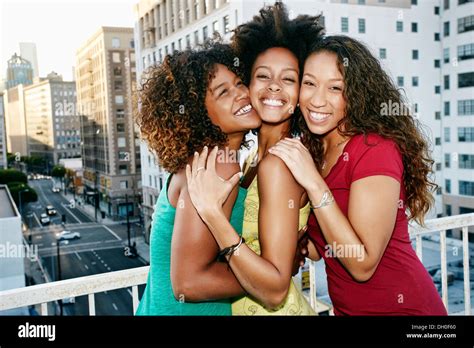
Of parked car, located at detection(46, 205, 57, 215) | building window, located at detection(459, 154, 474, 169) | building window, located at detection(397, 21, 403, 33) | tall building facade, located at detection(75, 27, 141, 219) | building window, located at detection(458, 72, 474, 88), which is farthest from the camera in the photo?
parked car, located at detection(46, 205, 57, 215)

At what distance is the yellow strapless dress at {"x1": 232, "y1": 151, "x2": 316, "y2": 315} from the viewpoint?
1.36 meters

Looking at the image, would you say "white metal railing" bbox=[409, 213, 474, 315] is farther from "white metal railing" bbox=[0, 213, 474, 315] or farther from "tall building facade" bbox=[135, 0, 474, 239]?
"tall building facade" bbox=[135, 0, 474, 239]

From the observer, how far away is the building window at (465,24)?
1054 centimetres

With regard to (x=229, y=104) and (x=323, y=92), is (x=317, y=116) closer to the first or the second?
(x=323, y=92)

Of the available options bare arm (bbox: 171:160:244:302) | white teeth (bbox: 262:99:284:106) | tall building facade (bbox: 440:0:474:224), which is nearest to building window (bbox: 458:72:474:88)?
tall building facade (bbox: 440:0:474:224)

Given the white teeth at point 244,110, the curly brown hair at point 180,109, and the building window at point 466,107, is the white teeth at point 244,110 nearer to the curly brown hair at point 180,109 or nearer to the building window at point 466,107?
the curly brown hair at point 180,109

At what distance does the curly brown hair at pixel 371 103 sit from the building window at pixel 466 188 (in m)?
15.3

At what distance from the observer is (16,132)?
272 inches

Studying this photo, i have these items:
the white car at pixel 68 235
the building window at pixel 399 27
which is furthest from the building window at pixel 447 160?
the white car at pixel 68 235

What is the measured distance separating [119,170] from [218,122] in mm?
23720

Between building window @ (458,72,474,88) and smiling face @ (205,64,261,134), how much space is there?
15577 millimetres

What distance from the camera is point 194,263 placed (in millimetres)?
1218

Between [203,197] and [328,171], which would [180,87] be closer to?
[203,197]
